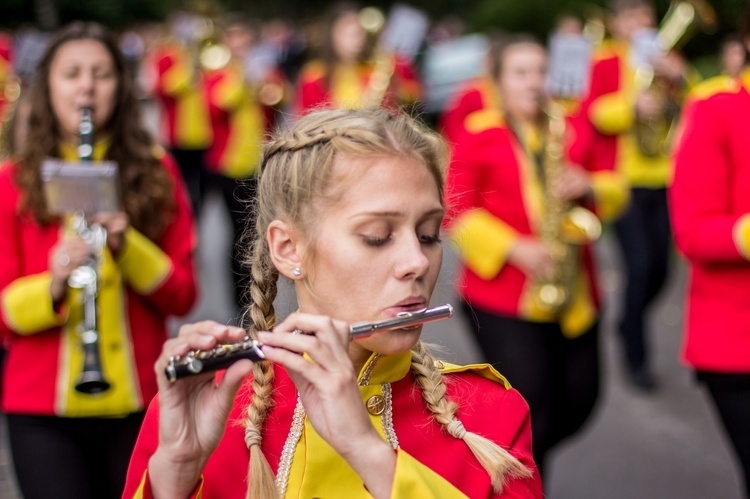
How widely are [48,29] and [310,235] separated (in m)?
20.7

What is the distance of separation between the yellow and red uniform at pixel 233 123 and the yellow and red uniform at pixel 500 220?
3675 millimetres

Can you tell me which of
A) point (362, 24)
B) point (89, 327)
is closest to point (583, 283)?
point (89, 327)

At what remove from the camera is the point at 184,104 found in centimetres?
930

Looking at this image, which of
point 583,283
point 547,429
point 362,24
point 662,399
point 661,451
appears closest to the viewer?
point 547,429

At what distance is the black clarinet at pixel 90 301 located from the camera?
3033mm

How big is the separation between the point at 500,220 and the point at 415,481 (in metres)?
2.51

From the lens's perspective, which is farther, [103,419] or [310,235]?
[103,419]

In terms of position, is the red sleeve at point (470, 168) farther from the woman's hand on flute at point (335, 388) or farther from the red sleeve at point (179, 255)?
the woman's hand on flute at point (335, 388)

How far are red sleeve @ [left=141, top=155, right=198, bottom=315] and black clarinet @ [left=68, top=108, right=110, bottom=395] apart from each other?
0.25 metres

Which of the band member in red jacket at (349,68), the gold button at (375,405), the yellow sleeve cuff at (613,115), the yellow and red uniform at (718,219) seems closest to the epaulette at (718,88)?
the yellow and red uniform at (718,219)

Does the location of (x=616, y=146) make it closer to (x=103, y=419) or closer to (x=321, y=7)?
(x=103, y=419)

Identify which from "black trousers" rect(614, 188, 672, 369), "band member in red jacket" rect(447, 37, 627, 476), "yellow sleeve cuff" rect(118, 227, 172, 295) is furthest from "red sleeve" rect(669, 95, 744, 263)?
"black trousers" rect(614, 188, 672, 369)

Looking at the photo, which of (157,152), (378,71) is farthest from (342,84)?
(157,152)

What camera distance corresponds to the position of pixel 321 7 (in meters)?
36.7
